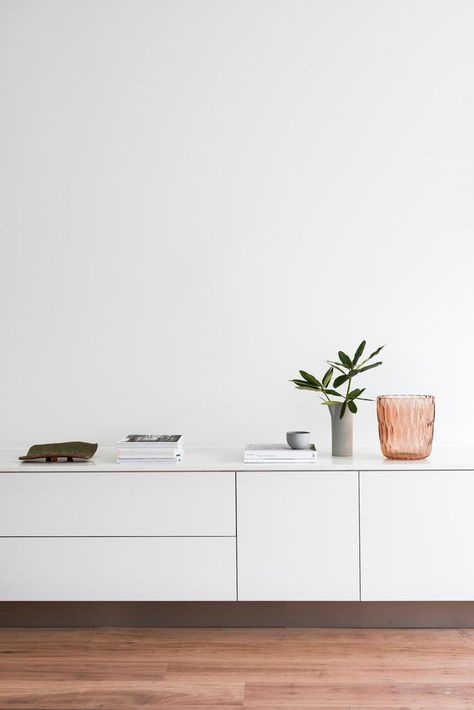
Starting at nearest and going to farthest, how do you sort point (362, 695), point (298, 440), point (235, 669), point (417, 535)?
point (362, 695) → point (235, 669) → point (417, 535) → point (298, 440)

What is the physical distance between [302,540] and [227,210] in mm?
1419

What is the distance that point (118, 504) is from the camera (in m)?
2.38

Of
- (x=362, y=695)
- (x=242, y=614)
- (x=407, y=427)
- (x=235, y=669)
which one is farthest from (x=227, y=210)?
(x=362, y=695)

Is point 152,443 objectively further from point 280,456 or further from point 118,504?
point 280,456

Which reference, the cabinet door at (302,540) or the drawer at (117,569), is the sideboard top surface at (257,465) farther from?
the drawer at (117,569)

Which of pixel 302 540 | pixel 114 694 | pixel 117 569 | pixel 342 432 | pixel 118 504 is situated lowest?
pixel 114 694

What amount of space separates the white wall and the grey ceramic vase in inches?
11.2

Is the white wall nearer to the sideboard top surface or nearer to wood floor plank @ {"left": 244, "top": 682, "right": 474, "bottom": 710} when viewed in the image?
the sideboard top surface

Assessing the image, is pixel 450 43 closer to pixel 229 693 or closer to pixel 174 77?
pixel 174 77

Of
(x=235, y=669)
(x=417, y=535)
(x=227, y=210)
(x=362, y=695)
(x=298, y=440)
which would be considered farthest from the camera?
(x=227, y=210)

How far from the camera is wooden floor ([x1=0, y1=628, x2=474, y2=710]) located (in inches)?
77.4

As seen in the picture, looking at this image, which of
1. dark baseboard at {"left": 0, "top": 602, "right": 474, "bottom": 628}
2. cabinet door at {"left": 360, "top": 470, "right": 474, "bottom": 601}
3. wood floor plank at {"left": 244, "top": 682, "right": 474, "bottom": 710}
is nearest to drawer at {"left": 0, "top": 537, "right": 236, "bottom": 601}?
dark baseboard at {"left": 0, "top": 602, "right": 474, "bottom": 628}

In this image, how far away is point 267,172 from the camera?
112 inches

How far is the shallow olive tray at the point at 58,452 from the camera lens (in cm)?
245
